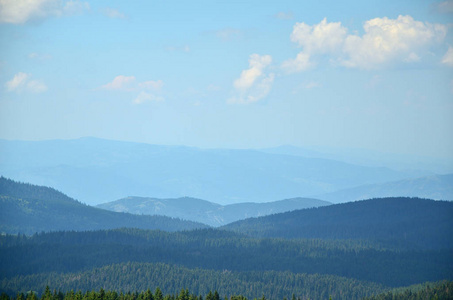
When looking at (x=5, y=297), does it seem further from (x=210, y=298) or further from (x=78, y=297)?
(x=210, y=298)

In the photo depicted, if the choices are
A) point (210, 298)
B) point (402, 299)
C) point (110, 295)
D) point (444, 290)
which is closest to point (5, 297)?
point (110, 295)

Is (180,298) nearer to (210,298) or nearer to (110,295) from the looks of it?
(210,298)

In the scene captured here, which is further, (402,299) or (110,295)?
(402,299)

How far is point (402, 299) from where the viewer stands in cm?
19475

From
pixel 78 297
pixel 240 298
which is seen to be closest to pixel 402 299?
pixel 240 298

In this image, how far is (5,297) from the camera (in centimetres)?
16525

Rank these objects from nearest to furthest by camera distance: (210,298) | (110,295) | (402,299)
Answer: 1. (210,298)
2. (110,295)
3. (402,299)

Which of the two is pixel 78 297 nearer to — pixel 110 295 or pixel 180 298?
pixel 110 295

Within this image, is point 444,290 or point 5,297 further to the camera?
point 444,290

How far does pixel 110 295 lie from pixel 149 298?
10260mm

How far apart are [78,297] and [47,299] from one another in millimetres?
9706

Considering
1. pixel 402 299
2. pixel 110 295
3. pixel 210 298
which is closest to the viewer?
pixel 210 298

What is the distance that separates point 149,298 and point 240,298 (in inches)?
845

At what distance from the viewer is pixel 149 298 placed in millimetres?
158500
